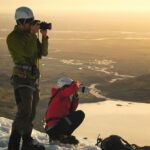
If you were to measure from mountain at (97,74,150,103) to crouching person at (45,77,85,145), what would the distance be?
242 ft

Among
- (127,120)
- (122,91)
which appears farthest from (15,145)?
(122,91)

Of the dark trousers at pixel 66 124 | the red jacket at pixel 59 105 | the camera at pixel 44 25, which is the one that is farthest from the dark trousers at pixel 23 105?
the dark trousers at pixel 66 124

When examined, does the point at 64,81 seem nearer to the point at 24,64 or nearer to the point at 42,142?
the point at 42,142

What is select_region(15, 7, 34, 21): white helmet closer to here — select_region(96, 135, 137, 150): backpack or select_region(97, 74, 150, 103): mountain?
select_region(96, 135, 137, 150): backpack

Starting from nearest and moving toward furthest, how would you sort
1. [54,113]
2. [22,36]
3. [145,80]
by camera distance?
[22,36] → [54,113] → [145,80]

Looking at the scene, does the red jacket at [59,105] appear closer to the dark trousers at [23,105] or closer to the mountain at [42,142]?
the mountain at [42,142]

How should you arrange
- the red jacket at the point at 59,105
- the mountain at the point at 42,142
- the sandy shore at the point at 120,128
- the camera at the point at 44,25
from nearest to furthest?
the camera at the point at 44,25
the mountain at the point at 42,142
the red jacket at the point at 59,105
the sandy shore at the point at 120,128

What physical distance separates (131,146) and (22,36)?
11.4 ft

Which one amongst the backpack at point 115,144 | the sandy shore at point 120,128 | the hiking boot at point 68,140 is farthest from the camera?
the sandy shore at point 120,128

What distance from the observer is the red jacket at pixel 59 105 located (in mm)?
9885

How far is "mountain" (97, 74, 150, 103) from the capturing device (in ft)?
287

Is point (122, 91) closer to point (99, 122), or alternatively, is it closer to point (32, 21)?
point (99, 122)

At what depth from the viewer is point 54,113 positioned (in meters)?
10.0

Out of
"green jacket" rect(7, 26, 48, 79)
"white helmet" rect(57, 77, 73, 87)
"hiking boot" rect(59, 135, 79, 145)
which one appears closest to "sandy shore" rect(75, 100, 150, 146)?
"hiking boot" rect(59, 135, 79, 145)
